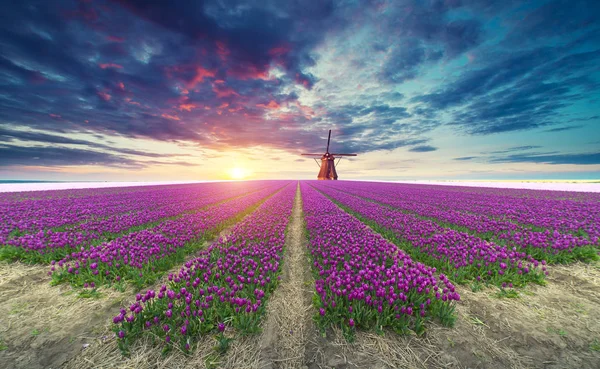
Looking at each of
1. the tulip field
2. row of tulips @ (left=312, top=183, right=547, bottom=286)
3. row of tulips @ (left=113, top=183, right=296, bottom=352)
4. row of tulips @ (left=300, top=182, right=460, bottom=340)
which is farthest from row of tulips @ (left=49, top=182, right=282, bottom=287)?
row of tulips @ (left=312, top=183, right=547, bottom=286)

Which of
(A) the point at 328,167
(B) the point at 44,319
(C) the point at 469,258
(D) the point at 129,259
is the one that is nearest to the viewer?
(B) the point at 44,319

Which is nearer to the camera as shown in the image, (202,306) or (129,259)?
(202,306)

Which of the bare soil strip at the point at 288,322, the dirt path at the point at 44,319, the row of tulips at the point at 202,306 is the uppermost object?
the row of tulips at the point at 202,306

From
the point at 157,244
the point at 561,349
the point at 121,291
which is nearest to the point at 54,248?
the point at 157,244

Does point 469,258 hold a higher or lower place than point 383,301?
higher

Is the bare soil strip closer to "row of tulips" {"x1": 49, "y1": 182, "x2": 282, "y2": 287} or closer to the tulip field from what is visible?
the tulip field

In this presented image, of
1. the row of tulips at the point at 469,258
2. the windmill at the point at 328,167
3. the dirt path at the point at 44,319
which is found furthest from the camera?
the windmill at the point at 328,167

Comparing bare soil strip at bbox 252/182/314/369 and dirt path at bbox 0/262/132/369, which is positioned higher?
dirt path at bbox 0/262/132/369

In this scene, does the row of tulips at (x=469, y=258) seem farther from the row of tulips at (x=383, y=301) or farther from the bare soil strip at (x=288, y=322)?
the bare soil strip at (x=288, y=322)

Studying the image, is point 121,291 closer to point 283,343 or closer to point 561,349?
point 283,343

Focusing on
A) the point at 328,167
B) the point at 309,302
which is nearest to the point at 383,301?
the point at 309,302

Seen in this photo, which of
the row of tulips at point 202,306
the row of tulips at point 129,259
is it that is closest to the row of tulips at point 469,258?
the row of tulips at point 202,306

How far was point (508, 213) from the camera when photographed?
44.7 ft

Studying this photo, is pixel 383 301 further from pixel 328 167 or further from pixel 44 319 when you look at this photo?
pixel 328 167
